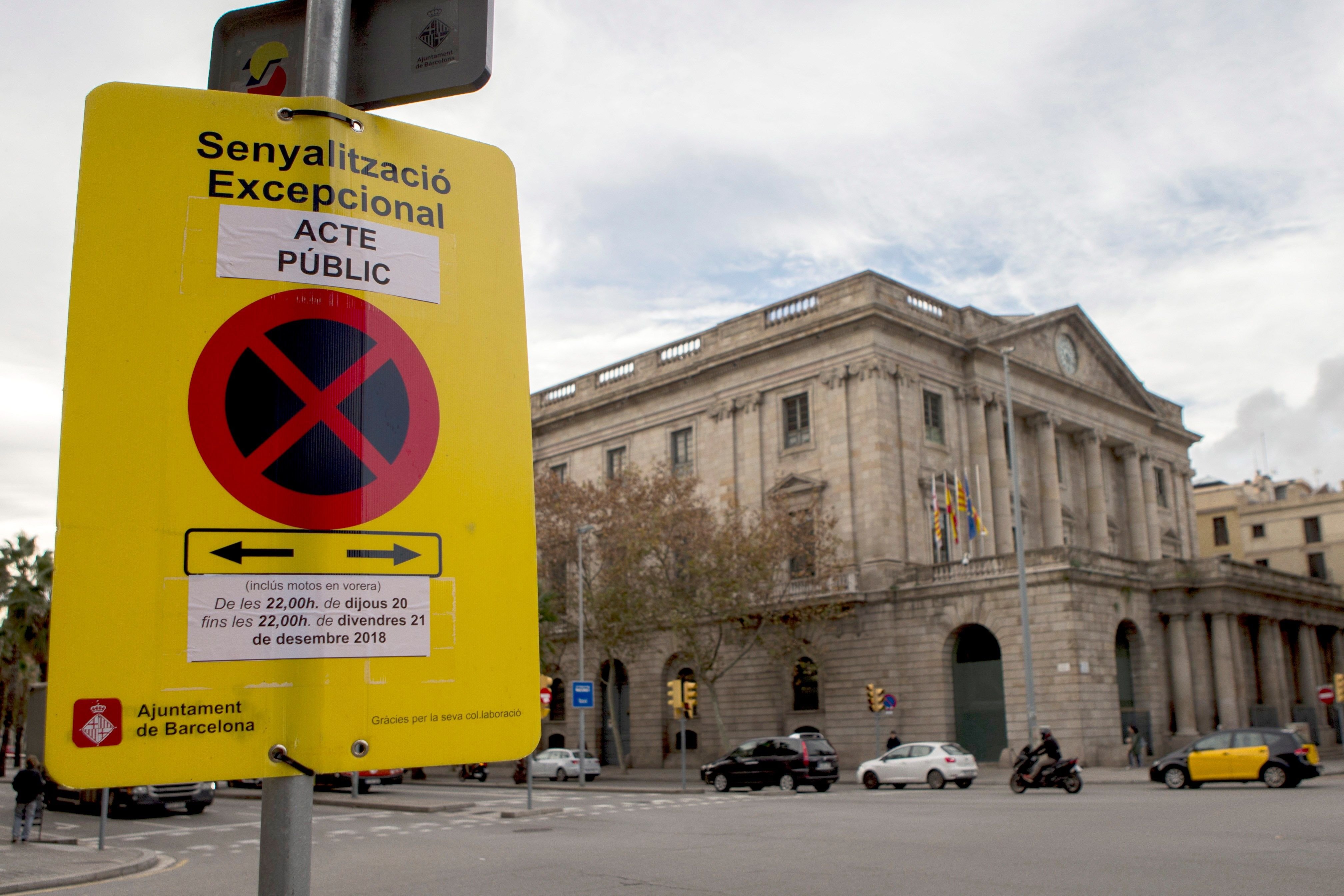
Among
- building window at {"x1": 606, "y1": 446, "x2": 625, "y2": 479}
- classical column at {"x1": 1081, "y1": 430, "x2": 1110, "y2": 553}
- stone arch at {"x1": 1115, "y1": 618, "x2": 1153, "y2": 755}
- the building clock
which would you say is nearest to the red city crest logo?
stone arch at {"x1": 1115, "y1": 618, "x2": 1153, "y2": 755}

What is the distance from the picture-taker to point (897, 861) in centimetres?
1349

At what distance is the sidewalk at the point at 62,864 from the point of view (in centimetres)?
1447

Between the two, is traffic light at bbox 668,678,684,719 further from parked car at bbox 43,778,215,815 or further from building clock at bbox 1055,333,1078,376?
building clock at bbox 1055,333,1078,376

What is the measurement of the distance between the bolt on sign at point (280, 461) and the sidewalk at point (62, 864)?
568 inches

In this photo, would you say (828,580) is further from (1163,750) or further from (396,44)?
(396,44)

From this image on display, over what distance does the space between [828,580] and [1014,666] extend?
25.4 ft

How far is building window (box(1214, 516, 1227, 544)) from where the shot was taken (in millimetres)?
88688

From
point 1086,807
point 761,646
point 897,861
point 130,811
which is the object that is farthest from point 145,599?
point 761,646

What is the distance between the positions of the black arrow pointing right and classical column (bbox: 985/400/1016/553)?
47184mm

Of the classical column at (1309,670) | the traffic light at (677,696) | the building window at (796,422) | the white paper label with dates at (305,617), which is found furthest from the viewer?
the classical column at (1309,670)

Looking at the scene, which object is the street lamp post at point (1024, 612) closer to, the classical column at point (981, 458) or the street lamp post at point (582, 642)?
the classical column at point (981, 458)

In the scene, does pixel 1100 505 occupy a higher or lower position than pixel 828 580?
higher

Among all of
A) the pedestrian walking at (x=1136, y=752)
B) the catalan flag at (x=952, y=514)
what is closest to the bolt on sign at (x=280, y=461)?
the pedestrian walking at (x=1136, y=752)

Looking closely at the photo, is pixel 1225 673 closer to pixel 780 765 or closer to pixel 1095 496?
pixel 1095 496
